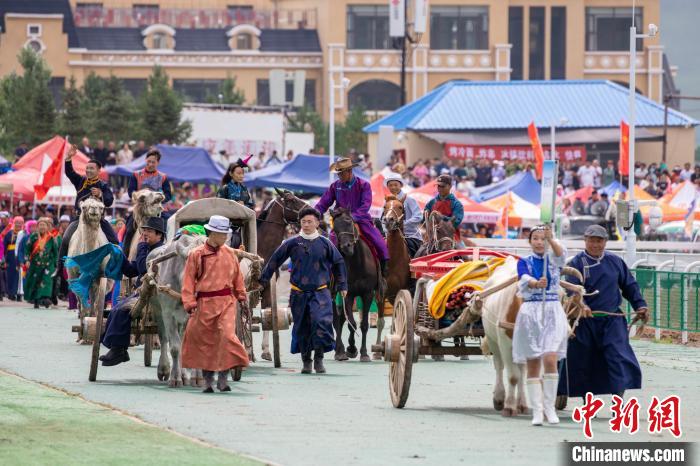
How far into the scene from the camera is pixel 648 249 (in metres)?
35.8

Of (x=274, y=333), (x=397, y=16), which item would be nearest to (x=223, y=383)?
(x=274, y=333)

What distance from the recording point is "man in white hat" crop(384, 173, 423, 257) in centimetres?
2286

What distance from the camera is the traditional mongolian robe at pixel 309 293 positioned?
62.5 feet

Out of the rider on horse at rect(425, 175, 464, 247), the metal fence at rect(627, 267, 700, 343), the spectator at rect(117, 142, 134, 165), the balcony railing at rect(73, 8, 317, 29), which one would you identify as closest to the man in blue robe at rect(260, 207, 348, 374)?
the rider on horse at rect(425, 175, 464, 247)

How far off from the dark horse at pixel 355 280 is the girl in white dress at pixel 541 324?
7.00 m

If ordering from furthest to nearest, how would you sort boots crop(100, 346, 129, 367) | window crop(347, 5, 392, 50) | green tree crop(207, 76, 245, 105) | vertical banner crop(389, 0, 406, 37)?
1. window crop(347, 5, 392, 50)
2. green tree crop(207, 76, 245, 105)
3. vertical banner crop(389, 0, 406, 37)
4. boots crop(100, 346, 129, 367)

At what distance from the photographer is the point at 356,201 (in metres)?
21.5

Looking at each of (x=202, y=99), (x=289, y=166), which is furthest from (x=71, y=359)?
(x=202, y=99)

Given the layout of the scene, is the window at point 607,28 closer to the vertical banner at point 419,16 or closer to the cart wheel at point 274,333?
the vertical banner at point 419,16

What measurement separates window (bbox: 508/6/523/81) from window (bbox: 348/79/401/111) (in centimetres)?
895

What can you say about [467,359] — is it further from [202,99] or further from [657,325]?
[202,99]

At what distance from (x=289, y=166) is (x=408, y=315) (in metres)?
30.0

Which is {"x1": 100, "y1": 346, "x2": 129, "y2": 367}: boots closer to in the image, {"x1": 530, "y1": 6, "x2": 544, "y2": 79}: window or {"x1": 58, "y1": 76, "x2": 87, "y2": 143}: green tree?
{"x1": 58, "y1": 76, "x2": 87, "y2": 143}: green tree
